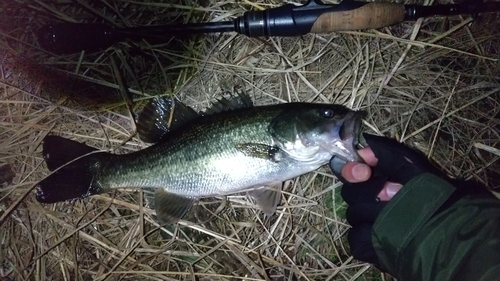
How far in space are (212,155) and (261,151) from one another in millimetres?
273

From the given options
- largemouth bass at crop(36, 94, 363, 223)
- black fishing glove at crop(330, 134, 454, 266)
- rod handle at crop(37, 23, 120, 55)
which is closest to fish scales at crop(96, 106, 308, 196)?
largemouth bass at crop(36, 94, 363, 223)

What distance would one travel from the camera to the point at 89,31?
2.43 metres

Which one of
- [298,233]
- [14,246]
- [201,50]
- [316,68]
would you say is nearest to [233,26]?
[201,50]

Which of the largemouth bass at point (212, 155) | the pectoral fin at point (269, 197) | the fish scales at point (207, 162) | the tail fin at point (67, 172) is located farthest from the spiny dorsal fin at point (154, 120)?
the pectoral fin at point (269, 197)

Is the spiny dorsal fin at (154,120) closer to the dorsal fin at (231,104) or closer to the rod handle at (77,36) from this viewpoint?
the dorsal fin at (231,104)

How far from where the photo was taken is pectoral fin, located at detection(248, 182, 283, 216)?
2486mm

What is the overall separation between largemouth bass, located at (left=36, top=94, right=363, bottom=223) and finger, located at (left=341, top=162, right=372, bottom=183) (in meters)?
0.05

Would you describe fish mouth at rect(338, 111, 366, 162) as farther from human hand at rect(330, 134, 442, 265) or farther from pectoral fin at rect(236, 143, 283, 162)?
pectoral fin at rect(236, 143, 283, 162)

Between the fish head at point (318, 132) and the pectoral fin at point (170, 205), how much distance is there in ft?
2.23

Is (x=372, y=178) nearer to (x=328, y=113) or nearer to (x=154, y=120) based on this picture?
(x=328, y=113)

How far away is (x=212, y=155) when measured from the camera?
2.34 m

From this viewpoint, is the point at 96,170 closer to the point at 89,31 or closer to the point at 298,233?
the point at 89,31

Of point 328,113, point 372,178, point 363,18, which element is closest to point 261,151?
point 328,113

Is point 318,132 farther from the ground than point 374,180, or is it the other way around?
point 318,132
